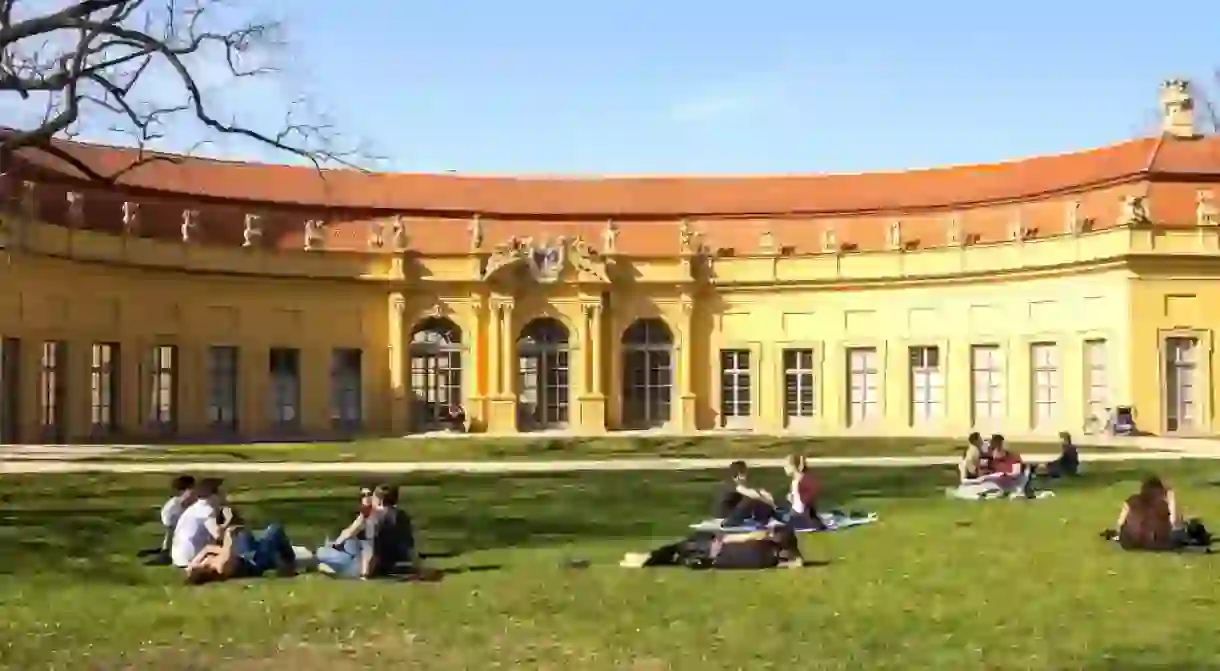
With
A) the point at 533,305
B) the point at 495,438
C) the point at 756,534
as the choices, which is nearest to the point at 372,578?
the point at 756,534

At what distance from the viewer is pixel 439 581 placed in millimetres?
12336

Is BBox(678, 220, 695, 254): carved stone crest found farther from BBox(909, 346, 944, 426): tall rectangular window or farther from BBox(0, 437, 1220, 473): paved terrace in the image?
BBox(0, 437, 1220, 473): paved terrace

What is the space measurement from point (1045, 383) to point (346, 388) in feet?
64.9

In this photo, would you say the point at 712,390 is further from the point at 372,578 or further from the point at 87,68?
the point at 372,578

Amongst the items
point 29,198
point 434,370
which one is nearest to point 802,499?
point 29,198

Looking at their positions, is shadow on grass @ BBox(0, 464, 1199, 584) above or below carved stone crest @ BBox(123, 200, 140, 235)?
below

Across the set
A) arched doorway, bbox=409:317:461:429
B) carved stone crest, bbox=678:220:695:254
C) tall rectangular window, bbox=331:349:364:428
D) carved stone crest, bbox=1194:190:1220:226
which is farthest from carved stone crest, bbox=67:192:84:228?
carved stone crest, bbox=1194:190:1220:226

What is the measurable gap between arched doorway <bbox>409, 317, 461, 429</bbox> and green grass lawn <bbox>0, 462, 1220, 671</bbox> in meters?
28.4

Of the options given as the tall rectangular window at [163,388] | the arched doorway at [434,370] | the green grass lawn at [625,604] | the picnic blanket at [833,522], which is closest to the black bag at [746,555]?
the green grass lawn at [625,604]

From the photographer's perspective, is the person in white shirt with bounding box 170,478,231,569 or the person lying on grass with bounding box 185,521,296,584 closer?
the person lying on grass with bounding box 185,521,296,584

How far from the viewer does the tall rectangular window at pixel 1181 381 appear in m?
39.2

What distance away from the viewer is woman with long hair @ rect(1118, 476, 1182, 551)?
45.1 ft

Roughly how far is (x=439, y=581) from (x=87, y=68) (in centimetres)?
933

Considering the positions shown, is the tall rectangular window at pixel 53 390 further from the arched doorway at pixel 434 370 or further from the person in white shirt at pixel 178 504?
the person in white shirt at pixel 178 504
